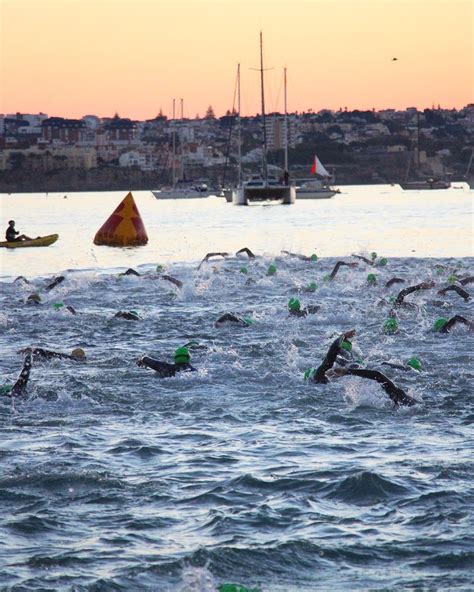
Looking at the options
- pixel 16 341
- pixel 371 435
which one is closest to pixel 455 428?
pixel 371 435

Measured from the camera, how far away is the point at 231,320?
21.7 m

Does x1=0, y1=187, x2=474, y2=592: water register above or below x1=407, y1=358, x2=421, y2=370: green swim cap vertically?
below

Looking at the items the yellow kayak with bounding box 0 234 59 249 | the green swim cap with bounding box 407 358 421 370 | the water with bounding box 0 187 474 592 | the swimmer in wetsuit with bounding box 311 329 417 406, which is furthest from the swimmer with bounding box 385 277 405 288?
the yellow kayak with bounding box 0 234 59 249

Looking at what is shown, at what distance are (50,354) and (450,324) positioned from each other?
711 cm

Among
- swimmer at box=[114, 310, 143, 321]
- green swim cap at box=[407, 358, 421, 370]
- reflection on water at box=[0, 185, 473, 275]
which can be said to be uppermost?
green swim cap at box=[407, 358, 421, 370]

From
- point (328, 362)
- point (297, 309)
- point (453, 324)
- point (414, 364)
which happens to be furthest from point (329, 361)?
point (297, 309)

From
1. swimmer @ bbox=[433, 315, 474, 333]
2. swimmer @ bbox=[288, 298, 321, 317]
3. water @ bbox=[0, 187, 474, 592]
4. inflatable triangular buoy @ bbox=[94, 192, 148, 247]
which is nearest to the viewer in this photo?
water @ bbox=[0, 187, 474, 592]

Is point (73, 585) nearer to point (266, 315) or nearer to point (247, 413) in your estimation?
point (247, 413)

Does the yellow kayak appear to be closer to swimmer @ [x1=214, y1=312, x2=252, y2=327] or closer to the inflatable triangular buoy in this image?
the inflatable triangular buoy

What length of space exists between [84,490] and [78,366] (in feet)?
21.3

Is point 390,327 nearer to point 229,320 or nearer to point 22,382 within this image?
point 229,320

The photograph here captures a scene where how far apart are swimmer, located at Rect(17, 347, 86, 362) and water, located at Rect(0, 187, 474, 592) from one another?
0.58 ft

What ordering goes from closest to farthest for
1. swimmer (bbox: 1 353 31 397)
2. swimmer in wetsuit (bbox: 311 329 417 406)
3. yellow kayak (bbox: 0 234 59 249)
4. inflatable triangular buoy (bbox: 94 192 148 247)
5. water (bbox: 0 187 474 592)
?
water (bbox: 0 187 474 592)
swimmer in wetsuit (bbox: 311 329 417 406)
swimmer (bbox: 1 353 31 397)
yellow kayak (bbox: 0 234 59 249)
inflatable triangular buoy (bbox: 94 192 148 247)

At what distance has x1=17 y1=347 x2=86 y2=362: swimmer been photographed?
1602 centimetres
